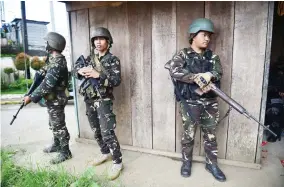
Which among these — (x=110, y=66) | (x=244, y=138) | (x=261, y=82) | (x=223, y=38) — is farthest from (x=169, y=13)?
(x=244, y=138)

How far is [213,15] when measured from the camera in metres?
2.68

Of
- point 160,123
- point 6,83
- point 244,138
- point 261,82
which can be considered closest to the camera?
point 261,82

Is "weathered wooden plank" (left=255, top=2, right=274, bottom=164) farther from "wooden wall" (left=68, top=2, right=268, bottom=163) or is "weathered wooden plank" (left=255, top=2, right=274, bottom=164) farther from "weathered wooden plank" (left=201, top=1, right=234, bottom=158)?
"weathered wooden plank" (left=201, top=1, right=234, bottom=158)

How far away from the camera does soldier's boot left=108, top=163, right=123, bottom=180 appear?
2.56 m

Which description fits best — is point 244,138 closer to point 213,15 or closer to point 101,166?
point 213,15

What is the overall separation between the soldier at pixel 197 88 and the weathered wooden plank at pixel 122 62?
2.98ft

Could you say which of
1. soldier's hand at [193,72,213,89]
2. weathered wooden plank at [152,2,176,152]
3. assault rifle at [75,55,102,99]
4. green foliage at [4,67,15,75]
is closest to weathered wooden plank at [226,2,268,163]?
soldier's hand at [193,72,213,89]

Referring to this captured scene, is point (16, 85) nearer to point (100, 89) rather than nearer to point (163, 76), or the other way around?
point (100, 89)

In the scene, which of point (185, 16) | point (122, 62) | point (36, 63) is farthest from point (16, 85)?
point (185, 16)

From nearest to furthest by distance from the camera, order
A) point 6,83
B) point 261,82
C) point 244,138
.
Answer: point 261,82
point 244,138
point 6,83

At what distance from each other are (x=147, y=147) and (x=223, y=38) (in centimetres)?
185

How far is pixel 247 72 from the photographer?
2641mm

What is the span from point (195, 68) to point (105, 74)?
3.36 feet

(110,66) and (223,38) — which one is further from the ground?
(223,38)
